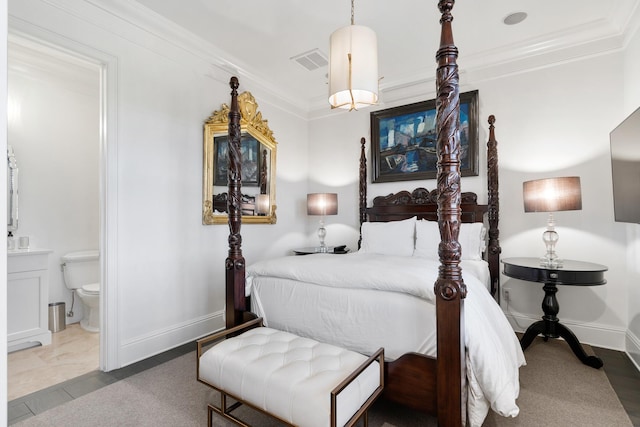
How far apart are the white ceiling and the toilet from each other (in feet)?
8.90

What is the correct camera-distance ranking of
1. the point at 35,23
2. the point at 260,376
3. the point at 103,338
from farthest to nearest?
the point at 103,338, the point at 35,23, the point at 260,376

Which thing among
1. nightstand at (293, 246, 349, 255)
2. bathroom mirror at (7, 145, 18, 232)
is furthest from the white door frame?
nightstand at (293, 246, 349, 255)

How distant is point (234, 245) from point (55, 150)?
2.74 metres

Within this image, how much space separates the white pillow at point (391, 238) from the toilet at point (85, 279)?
288 centimetres

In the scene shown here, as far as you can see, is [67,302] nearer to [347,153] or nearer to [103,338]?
[103,338]

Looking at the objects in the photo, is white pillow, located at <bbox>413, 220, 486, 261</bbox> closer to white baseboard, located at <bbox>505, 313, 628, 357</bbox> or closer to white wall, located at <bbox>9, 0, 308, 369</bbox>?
white baseboard, located at <bbox>505, 313, 628, 357</bbox>

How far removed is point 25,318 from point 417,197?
4108mm

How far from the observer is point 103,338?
2484 millimetres

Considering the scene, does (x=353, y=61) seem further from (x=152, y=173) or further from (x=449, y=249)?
(x=152, y=173)

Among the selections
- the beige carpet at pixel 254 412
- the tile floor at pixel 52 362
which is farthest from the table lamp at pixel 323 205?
the tile floor at pixel 52 362

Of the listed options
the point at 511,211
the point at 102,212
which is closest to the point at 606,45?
the point at 511,211

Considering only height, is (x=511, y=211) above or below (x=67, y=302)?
above

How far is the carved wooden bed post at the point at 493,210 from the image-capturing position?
3.24 m

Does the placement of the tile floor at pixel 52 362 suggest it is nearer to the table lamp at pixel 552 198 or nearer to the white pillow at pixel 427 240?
the white pillow at pixel 427 240
